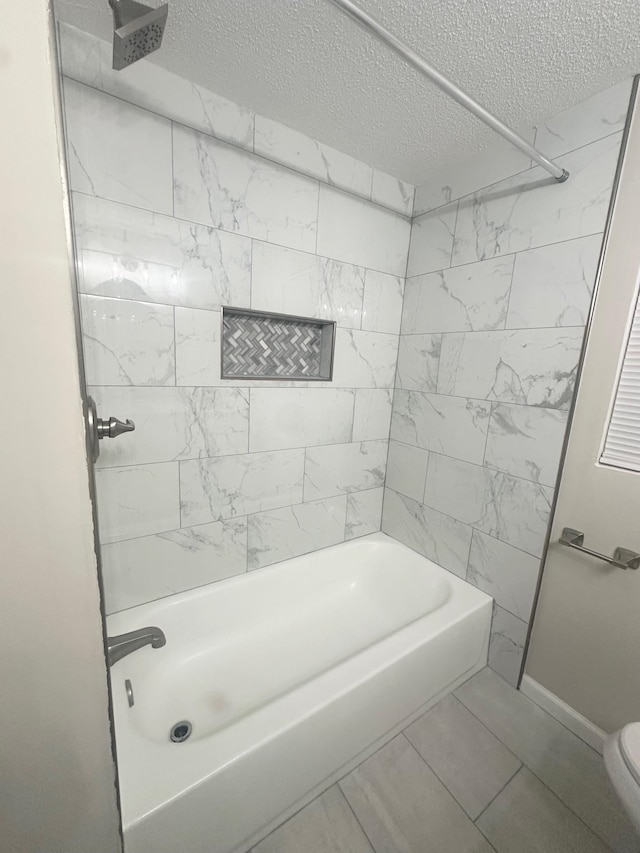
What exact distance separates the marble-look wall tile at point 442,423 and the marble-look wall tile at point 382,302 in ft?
1.30

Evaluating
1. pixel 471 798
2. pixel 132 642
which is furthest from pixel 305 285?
pixel 471 798

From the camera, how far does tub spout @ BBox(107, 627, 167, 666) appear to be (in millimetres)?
1166

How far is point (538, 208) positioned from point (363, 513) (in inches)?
65.8

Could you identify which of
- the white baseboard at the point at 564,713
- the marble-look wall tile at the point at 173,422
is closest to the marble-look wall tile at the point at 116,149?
the marble-look wall tile at the point at 173,422

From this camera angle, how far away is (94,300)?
116cm

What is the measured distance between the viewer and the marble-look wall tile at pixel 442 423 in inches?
62.2

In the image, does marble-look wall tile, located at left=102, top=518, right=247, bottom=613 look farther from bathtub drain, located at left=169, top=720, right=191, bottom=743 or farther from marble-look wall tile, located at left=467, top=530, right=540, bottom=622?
marble-look wall tile, located at left=467, top=530, right=540, bottom=622

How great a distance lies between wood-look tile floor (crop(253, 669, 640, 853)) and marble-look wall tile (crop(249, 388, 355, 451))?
4.18 ft

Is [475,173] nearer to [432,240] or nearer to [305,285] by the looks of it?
[432,240]

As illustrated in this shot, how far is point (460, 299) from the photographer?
63.6 inches

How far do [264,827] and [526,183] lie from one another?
2.42 m

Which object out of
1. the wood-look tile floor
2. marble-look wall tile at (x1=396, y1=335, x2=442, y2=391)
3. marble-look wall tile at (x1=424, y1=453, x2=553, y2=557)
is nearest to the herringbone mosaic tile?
marble-look wall tile at (x1=396, y1=335, x2=442, y2=391)

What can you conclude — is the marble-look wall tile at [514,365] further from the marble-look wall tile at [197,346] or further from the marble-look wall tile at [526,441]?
the marble-look wall tile at [197,346]

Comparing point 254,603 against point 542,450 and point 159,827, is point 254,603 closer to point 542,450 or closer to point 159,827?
point 159,827
